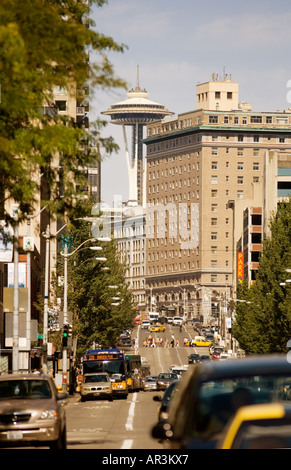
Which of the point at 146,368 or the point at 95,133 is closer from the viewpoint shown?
the point at 95,133

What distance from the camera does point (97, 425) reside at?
35.4m

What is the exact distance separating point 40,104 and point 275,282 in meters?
56.4

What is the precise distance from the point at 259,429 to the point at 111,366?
61.5m

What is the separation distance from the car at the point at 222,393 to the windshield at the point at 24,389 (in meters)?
12.3

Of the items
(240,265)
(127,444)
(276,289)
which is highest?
(276,289)

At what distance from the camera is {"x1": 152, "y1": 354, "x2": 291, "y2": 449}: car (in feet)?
31.3

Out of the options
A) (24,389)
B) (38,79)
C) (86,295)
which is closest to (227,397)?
(38,79)

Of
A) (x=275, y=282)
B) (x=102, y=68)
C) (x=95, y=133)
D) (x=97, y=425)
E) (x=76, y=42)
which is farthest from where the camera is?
(x=275, y=282)

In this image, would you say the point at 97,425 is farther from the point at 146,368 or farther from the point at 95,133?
the point at 146,368

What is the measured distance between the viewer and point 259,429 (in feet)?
28.8

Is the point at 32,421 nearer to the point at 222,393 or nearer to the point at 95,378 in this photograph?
the point at 222,393

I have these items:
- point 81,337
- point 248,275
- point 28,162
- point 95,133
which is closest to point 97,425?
point 95,133
